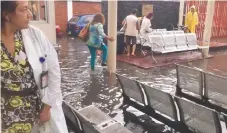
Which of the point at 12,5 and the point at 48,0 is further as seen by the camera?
the point at 48,0

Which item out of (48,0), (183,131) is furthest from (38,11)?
(183,131)

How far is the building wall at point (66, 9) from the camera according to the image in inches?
554

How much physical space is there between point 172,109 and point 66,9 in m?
12.4

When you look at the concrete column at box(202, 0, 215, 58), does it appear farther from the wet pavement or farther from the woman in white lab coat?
the woman in white lab coat

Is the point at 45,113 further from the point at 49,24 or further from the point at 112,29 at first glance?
the point at 49,24

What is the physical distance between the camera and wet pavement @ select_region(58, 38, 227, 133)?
3832 mm

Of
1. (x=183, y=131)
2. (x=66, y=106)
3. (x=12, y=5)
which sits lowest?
(x=183, y=131)

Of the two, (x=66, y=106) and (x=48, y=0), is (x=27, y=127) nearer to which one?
(x=66, y=106)

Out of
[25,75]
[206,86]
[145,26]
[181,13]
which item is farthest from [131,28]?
[25,75]

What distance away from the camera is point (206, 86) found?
4.02 m

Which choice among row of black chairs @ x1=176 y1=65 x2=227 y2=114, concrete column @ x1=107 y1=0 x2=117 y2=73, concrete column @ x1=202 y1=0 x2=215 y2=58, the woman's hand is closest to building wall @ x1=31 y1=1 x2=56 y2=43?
concrete column @ x1=107 y1=0 x2=117 y2=73

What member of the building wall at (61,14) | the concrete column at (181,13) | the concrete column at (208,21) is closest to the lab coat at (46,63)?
the concrete column at (208,21)

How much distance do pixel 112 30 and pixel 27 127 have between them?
192 inches

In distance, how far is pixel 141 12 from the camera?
386 inches
